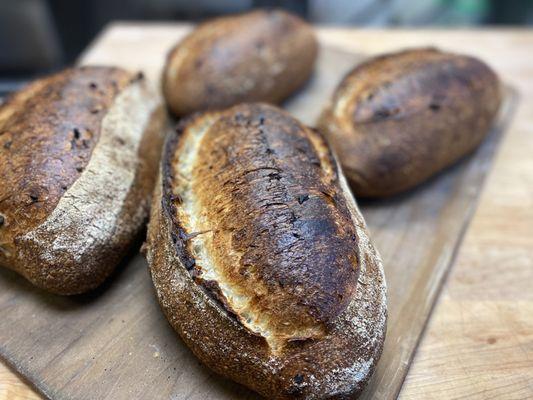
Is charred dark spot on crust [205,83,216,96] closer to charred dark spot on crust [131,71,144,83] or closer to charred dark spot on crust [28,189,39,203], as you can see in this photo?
charred dark spot on crust [131,71,144,83]

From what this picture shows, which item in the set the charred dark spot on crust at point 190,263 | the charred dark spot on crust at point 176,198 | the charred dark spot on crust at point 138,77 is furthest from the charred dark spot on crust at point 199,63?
the charred dark spot on crust at point 190,263

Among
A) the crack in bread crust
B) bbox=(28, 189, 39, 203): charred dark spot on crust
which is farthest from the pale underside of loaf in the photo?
bbox=(28, 189, 39, 203): charred dark spot on crust

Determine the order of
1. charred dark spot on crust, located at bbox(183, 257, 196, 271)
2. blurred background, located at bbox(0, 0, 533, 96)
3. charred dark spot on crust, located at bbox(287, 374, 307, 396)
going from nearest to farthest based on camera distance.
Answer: charred dark spot on crust, located at bbox(287, 374, 307, 396)
charred dark spot on crust, located at bbox(183, 257, 196, 271)
blurred background, located at bbox(0, 0, 533, 96)

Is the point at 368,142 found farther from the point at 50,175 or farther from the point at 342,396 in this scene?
the point at 50,175

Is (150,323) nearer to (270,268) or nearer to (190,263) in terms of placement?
(190,263)

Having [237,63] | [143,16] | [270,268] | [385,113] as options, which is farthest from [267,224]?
[143,16]

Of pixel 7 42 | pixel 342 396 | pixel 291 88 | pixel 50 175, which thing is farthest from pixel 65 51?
pixel 342 396

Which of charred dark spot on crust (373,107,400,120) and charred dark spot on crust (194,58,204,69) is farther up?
charred dark spot on crust (194,58,204,69)

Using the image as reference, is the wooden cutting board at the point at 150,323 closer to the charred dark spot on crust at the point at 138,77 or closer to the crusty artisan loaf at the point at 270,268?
the crusty artisan loaf at the point at 270,268
